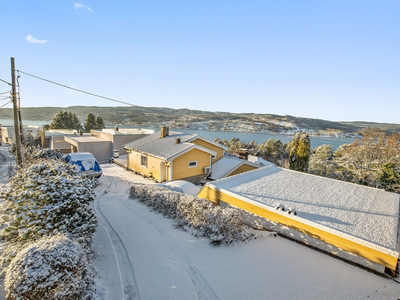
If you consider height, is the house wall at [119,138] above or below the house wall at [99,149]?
above

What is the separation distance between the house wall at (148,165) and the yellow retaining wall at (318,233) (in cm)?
864

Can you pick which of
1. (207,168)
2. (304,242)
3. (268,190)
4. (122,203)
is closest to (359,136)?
(207,168)

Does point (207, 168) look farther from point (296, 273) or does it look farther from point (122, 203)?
point (296, 273)

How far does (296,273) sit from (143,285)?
4.00m

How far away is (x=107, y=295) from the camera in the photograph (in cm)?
414

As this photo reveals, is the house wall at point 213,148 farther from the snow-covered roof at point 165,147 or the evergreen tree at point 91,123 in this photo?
the evergreen tree at point 91,123

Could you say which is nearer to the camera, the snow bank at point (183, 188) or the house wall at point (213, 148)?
the snow bank at point (183, 188)

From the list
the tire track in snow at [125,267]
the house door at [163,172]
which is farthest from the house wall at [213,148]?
the tire track in snow at [125,267]

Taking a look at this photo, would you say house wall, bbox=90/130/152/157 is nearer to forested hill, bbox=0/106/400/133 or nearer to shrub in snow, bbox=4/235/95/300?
shrub in snow, bbox=4/235/95/300

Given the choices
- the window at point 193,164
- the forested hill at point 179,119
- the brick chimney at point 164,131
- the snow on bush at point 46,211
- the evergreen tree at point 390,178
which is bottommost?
the evergreen tree at point 390,178

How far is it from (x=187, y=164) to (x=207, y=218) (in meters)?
10.6

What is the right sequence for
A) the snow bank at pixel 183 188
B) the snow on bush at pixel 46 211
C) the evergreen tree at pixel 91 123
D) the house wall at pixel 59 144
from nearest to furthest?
the snow on bush at pixel 46 211, the snow bank at pixel 183 188, the house wall at pixel 59 144, the evergreen tree at pixel 91 123

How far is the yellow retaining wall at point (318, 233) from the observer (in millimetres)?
5236

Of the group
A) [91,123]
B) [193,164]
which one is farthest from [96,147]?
[91,123]
